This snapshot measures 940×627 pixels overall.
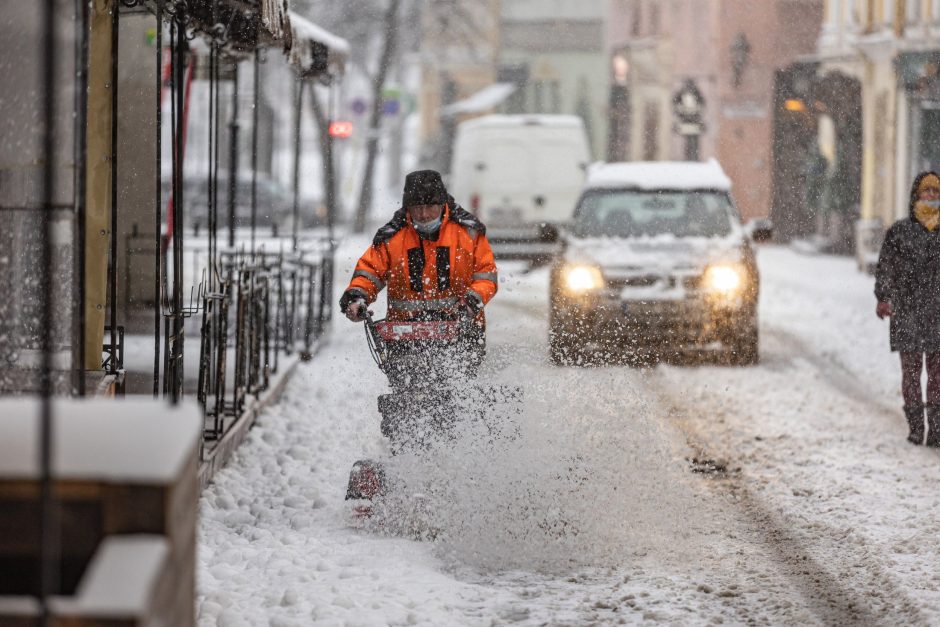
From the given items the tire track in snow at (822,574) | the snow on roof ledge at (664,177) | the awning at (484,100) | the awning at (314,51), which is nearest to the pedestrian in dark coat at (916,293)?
the tire track in snow at (822,574)

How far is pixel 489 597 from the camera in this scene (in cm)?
606

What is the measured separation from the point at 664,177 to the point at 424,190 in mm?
8179

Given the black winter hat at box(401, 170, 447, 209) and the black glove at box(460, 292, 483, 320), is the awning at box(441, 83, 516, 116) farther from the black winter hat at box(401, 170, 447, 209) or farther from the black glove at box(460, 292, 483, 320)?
the black glove at box(460, 292, 483, 320)

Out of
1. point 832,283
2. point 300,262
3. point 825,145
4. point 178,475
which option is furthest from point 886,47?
point 178,475

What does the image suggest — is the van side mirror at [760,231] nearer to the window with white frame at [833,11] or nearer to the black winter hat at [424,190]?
the black winter hat at [424,190]

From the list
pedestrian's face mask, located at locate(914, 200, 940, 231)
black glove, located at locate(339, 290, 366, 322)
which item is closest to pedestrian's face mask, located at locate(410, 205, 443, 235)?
black glove, located at locate(339, 290, 366, 322)

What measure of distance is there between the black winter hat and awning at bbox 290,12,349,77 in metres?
4.03

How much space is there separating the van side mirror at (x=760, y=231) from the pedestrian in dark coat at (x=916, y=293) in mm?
4110

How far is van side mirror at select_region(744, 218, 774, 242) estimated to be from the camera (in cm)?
1437

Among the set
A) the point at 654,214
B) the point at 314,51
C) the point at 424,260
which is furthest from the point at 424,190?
the point at 654,214

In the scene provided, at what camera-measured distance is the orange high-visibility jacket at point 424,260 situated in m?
7.67

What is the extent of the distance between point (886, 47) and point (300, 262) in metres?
20.1

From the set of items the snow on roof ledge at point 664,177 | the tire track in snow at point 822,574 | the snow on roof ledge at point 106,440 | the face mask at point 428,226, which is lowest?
the tire track in snow at point 822,574

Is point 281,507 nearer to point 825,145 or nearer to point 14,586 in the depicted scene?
point 14,586
